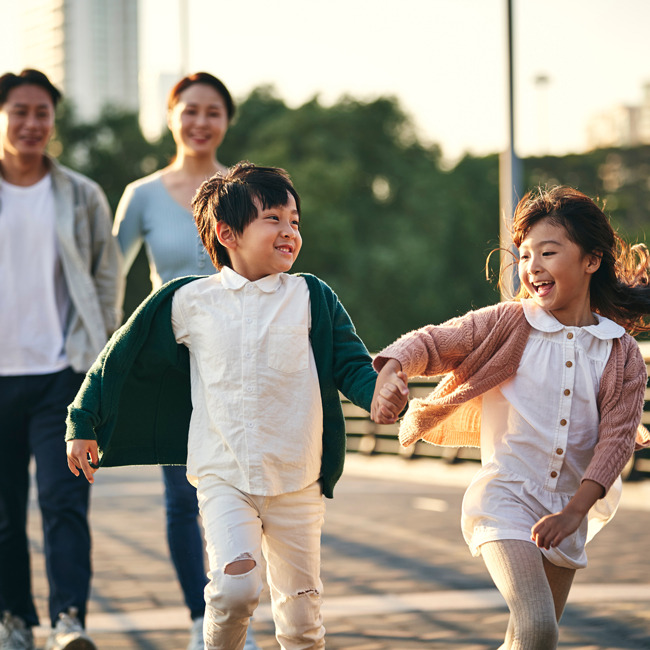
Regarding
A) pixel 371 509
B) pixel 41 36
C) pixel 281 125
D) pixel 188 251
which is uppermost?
pixel 41 36

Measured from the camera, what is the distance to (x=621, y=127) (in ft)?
205

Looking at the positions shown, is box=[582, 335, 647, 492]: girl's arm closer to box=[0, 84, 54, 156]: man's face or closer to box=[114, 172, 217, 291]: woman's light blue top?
box=[114, 172, 217, 291]: woman's light blue top

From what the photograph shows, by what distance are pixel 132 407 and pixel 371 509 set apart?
6.13 meters

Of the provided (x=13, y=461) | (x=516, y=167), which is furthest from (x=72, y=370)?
(x=516, y=167)

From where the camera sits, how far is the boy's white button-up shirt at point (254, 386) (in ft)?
10.1

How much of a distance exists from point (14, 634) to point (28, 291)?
1395mm

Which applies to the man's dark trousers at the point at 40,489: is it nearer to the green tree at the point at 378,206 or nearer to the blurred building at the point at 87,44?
the green tree at the point at 378,206

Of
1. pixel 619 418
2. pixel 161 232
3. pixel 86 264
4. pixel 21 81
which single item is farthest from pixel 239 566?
pixel 21 81

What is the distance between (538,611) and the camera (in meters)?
2.80

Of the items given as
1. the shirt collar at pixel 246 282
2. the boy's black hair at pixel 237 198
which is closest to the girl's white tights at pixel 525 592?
the shirt collar at pixel 246 282

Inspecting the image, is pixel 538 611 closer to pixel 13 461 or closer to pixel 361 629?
pixel 361 629

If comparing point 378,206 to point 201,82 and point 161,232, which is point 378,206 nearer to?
point 201,82

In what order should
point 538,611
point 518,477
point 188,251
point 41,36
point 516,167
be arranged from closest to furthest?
point 538,611 < point 518,477 < point 188,251 < point 516,167 < point 41,36

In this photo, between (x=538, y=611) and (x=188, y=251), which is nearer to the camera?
(x=538, y=611)
